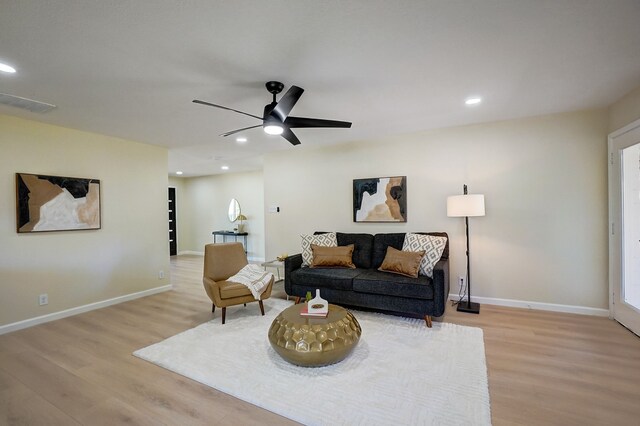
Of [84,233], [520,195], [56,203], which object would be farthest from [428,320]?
[56,203]

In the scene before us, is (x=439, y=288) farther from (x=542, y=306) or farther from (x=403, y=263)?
(x=542, y=306)

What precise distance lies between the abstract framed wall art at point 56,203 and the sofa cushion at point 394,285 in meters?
3.73

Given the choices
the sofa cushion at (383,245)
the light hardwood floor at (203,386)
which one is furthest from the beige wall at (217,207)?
the light hardwood floor at (203,386)

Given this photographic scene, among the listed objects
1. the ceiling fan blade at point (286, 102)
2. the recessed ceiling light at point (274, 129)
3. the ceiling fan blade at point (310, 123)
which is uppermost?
the ceiling fan blade at point (286, 102)

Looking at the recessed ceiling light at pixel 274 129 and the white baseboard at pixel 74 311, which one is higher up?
the recessed ceiling light at pixel 274 129

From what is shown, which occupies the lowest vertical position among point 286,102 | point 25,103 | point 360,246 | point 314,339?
point 314,339

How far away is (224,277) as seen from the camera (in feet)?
12.1

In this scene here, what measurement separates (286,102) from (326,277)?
2167 mm

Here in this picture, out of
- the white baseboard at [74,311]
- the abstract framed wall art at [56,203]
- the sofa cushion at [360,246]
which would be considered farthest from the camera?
the sofa cushion at [360,246]

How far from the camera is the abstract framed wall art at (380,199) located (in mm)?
4227

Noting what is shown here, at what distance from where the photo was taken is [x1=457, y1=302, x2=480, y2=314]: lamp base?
3.48 m

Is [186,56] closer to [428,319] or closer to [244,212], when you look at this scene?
[428,319]

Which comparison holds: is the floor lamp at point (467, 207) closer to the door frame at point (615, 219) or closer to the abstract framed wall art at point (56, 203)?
the door frame at point (615, 219)

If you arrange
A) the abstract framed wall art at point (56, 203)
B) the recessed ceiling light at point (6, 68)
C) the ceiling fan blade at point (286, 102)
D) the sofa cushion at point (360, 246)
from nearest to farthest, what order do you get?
1. the recessed ceiling light at point (6, 68)
2. the ceiling fan blade at point (286, 102)
3. the abstract framed wall art at point (56, 203)
4. the sofa cushion at point (360, 246)
